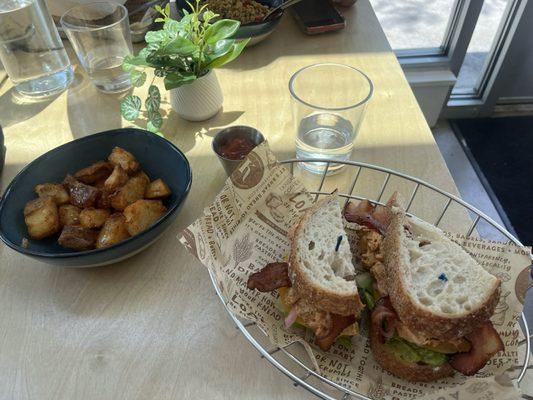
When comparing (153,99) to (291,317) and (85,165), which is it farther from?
(291,317)

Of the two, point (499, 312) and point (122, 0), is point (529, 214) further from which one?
point (122, 0)

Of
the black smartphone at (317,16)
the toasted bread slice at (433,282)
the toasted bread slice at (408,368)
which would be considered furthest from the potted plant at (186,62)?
the toasted bread slice at (408,368)

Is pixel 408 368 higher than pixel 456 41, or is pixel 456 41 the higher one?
pixel 408 368

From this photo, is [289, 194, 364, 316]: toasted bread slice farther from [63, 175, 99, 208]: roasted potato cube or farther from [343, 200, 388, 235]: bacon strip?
[63, 175, 99, 208]: roasted potato cube

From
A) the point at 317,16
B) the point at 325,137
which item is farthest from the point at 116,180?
the point at 317,16

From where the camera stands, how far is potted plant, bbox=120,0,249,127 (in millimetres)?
1013

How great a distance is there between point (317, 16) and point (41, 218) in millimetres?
1146

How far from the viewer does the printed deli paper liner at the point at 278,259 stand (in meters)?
0.65

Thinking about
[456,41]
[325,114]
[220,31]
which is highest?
[220,31]

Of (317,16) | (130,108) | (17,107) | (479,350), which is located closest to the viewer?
(479,350)

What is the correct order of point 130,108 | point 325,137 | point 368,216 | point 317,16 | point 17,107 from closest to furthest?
point 368,216, point 325,137, point 130,108, point 17,107, point 317,16

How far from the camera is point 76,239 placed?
80cm

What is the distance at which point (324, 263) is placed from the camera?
0.72 meters

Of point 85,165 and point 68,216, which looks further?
point 85,165
